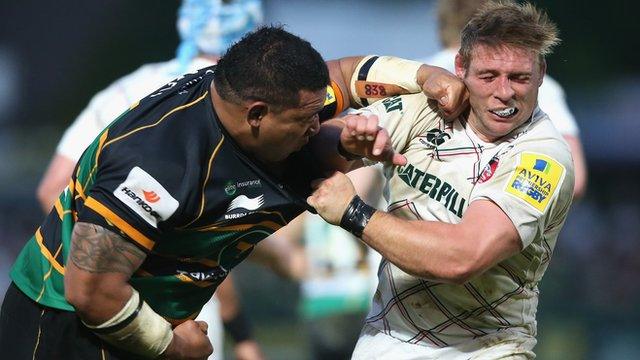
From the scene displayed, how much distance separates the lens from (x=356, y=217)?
12.8 feet

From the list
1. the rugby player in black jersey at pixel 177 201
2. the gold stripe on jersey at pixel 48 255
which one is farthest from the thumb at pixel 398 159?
the gold stripe on jersey at pixel 48 255

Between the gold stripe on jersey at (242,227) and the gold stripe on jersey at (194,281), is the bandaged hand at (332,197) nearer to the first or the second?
the gold stripe on jersey at (242,227)

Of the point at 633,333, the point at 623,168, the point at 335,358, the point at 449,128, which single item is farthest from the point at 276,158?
the point at 623,168

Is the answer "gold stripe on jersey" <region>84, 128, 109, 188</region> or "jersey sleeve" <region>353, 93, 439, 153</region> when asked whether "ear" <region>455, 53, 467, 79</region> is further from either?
"gold stripe on jersey" <region>84, 128, 109, 188</region>

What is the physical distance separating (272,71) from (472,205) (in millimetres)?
817

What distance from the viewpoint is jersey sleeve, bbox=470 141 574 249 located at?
3875 mm

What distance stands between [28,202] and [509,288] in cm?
715

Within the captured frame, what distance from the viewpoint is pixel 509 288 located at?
4.14 m

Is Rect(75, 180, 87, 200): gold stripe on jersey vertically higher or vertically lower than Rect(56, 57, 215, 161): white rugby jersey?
higher

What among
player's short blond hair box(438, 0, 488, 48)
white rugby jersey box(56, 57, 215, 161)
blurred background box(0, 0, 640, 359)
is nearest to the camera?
white rugby jersey box(56, 57, 215, 161)

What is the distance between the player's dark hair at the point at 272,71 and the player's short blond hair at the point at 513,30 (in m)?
0.64

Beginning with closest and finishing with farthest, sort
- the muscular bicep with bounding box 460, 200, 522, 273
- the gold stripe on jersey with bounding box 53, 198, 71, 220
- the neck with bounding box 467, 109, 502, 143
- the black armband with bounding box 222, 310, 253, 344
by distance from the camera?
the muscular bicep with bounding box 460, 200, 522, 273, the gold stripe on jersey with bounding box 53, 198, 71, 220, the neck with bounding box 467, 109, 502, 143, the black armband with bounding box 222, 310, 253, 344

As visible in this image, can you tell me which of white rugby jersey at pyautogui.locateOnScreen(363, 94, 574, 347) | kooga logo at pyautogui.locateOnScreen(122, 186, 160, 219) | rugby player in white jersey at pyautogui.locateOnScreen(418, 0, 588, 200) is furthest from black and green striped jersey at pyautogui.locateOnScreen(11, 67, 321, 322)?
rugby player in white jersey at pyautogui.locateOnScreen(418, 0, 588, 200)

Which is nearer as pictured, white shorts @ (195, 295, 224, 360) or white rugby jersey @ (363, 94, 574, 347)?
white rugby jersey @ (363, 94, 574, 347)
